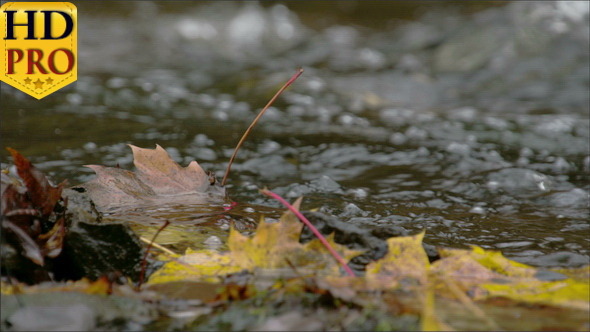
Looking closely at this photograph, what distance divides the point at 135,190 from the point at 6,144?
1.59 m

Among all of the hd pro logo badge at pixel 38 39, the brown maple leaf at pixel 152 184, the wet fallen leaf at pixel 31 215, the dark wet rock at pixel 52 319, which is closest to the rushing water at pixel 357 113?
the brown maple leaf at pixel 152 184

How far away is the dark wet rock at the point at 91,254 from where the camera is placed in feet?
3.79

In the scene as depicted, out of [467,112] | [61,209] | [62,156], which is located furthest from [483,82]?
[61,209]

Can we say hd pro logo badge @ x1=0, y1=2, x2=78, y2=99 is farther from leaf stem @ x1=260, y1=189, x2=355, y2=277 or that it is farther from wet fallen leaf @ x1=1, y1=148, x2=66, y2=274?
leaf stem @ x1=260, y1=189, x2=355, y2=277

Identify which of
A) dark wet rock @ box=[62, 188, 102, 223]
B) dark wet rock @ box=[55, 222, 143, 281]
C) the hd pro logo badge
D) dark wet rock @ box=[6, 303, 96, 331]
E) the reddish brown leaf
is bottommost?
dark wet rock @ box=[6, 303, 96, 331]

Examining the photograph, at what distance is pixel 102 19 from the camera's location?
661 centimetres

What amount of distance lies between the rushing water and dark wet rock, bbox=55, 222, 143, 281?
0.19 m

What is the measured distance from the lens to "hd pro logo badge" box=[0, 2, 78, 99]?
168cm

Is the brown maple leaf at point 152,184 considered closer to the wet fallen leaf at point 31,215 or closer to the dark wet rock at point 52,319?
the wet fallen leaf at point 31,215

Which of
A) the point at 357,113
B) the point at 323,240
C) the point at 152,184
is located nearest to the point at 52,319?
the point at 323,240

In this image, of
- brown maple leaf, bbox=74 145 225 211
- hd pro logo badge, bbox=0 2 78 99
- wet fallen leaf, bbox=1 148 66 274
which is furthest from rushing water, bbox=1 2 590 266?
hd pro logo badge, bbox=0 2 78 99

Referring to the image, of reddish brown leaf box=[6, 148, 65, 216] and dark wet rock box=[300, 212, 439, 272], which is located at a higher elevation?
reddish brown leaf box=[6, 148, 65, 216]

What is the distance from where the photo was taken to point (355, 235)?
1.24 metres

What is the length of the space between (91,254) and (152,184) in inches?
22.3
